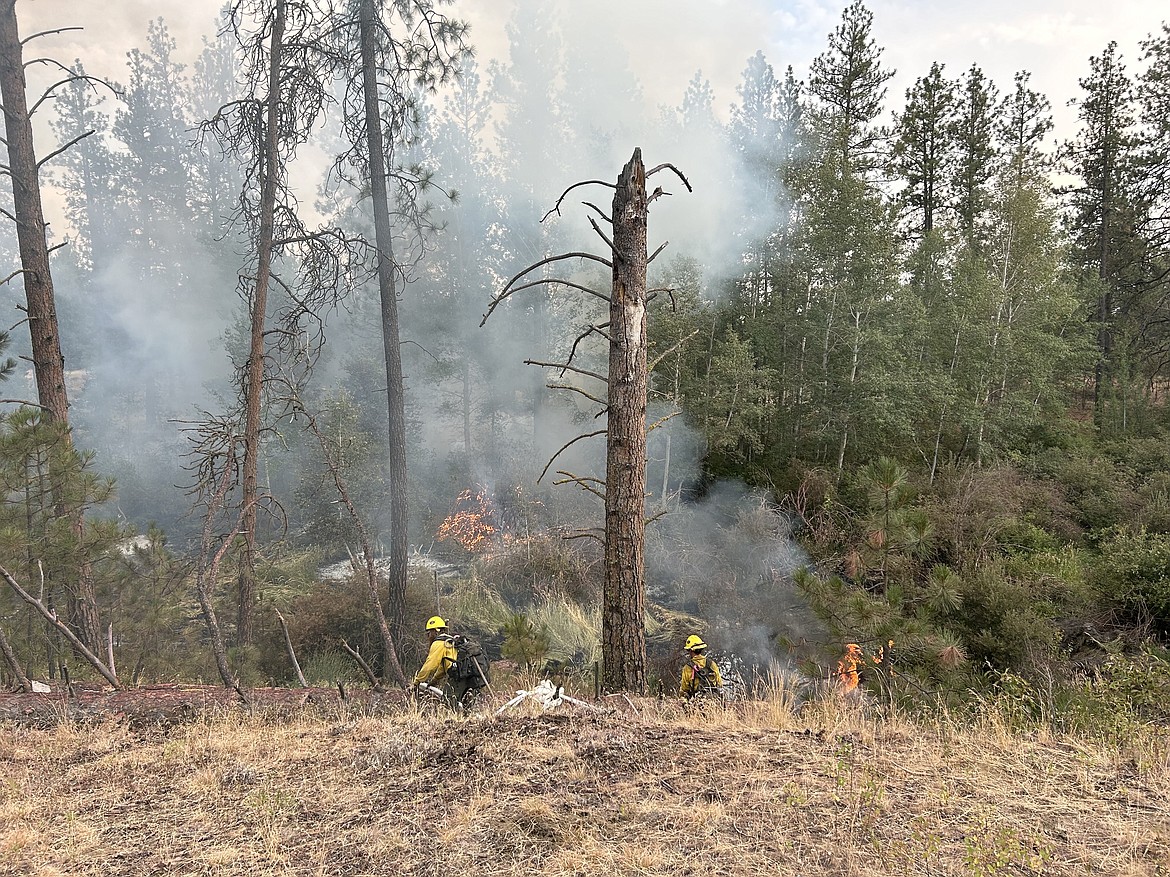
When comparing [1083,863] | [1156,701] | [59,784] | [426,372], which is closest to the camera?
[1083,863]

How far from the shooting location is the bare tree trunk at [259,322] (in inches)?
356

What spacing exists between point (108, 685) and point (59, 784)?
2886 mm

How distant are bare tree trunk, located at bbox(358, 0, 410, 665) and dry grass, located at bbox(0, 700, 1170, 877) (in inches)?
230

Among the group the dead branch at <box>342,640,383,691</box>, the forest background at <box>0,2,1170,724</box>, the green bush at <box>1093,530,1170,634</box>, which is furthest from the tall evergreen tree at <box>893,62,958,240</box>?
the dead branch at <box>342,640,383,691</box>

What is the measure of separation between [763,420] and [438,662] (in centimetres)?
1251

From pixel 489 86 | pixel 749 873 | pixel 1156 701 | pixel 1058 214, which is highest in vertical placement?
pixel 489 86

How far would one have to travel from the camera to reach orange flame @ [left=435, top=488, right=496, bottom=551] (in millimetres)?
15459

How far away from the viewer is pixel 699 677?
21.2 feet

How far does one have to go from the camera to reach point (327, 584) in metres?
12.7

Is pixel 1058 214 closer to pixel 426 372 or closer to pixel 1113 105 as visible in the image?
pixel 1113 105

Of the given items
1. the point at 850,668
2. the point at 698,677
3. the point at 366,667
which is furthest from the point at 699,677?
the point at 366,667

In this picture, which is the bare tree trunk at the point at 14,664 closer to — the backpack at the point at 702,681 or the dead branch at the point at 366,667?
the dead branch at the point at 366,667

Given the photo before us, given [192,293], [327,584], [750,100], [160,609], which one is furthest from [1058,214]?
[192,293]

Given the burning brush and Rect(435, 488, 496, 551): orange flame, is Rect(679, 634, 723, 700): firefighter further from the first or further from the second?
Rect(435, 488, 496, 551): orange flame
